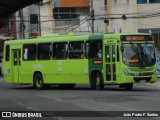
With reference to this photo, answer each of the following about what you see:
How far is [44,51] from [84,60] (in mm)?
3227

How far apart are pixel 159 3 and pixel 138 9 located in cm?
268

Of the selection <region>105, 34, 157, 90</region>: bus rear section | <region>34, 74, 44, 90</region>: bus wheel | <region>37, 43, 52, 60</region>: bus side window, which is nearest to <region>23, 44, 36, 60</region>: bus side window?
<region>37, 43, 52, 60</region>: bus side window

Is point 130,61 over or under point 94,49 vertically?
under

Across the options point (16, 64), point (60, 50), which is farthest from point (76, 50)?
point (16, 64)

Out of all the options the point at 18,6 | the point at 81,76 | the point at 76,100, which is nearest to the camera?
the point at 18,6

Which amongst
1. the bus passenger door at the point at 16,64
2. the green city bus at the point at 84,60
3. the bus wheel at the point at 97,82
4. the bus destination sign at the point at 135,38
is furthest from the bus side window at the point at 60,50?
the bus destination sign at the point at 135,38

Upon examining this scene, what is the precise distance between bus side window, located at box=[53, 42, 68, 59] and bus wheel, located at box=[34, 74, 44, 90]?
1670 mm

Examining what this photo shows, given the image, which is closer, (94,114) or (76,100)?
(94,114)

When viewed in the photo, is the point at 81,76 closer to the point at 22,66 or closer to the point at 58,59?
the point at 58,59

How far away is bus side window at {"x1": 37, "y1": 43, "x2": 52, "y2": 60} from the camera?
29.1 metres

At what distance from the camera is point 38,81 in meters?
29.8

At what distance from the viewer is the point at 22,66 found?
1209 inches

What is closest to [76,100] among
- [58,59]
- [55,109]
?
[55,109]

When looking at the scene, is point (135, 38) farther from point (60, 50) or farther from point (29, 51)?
point (29, 51)
